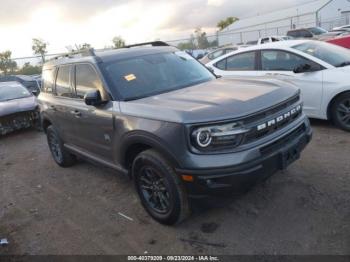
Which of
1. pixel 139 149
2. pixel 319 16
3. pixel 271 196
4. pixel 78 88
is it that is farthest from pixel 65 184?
pixel 319 16

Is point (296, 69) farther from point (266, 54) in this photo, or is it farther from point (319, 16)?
point (319, 16)

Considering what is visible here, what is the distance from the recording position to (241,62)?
7555 millimetres

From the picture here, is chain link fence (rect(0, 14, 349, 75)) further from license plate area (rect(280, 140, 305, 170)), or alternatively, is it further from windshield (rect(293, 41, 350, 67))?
license plate area (rect(280, 140, 305, 170))

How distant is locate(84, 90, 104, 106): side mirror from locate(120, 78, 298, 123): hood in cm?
33

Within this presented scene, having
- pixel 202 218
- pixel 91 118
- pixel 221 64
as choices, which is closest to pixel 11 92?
pixel 221 64

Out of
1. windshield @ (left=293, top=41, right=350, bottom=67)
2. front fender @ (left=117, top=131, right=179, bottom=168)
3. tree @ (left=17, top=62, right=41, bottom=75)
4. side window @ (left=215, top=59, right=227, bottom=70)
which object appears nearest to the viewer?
front fender @ (left=117, top=131, right=179, bottom=168)

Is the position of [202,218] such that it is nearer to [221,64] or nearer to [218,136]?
[218,136]

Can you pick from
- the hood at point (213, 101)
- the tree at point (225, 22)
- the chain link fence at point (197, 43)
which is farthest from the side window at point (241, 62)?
the tree at point (225, 22)

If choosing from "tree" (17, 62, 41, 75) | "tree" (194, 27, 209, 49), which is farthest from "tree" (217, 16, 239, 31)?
"tree" (17, 62, 41, 75)

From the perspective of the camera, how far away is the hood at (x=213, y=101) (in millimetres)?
3297

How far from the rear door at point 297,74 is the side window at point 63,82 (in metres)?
3.74

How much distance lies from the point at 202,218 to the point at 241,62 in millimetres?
4439

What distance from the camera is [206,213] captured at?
4098 millimetres

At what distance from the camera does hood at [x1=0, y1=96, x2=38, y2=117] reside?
9531mm
